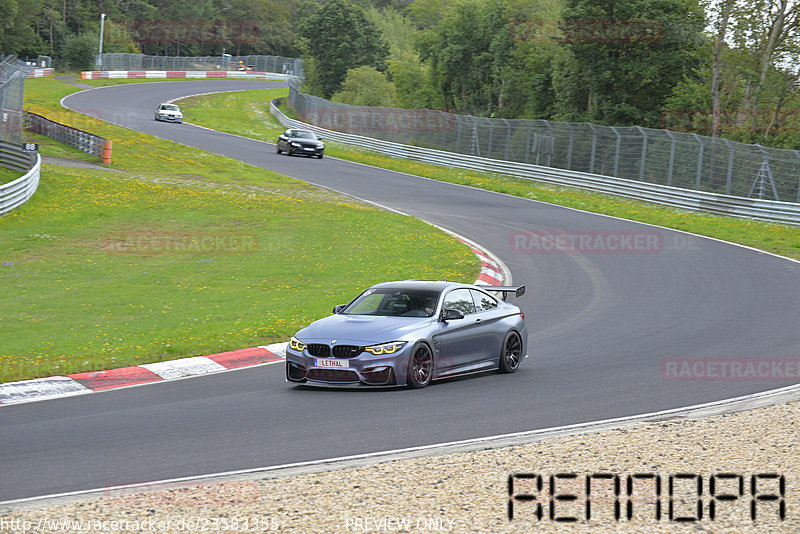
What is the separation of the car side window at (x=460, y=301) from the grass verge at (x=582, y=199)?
48.2ft

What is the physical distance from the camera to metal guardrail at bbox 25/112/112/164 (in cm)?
4189

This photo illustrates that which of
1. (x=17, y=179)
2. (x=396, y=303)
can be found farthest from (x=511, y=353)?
(x=17, y=179)

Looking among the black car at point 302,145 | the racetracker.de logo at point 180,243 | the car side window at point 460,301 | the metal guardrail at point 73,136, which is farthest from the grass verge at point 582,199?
the car side window at point 460,301

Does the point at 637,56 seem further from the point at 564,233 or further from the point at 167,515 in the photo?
the point at 167,515

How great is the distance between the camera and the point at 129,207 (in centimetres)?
3020

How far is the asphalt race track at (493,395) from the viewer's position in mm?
8297

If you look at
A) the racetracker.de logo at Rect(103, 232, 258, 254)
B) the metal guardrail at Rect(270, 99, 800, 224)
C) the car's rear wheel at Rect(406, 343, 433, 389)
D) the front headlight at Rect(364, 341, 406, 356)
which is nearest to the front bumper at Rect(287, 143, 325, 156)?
the metal guardrail at Rect(270, 99, 800, 224)

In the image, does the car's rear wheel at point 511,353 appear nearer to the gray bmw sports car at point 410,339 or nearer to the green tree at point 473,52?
the gray bmw sports car at point 410,339

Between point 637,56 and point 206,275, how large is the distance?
1289 inches

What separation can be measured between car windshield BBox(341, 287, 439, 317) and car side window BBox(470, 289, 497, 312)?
79 cm

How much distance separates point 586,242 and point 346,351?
15737 millimetres

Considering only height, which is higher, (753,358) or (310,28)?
(310,28)

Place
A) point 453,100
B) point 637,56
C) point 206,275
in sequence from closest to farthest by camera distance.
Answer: point 206,275, point 637,56, point 453,100

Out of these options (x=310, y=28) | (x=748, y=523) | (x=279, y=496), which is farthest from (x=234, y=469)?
(x=310, y=28)
